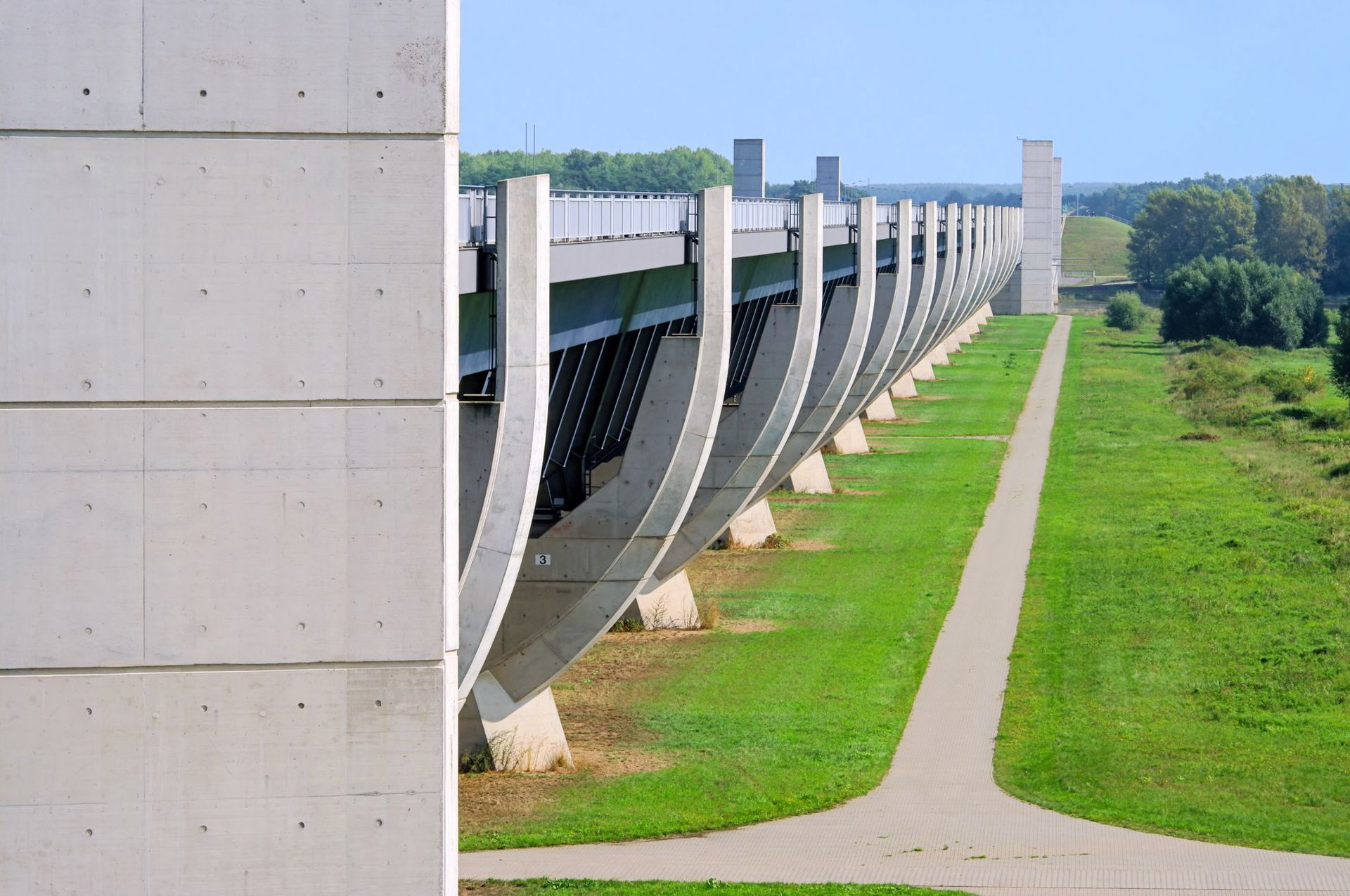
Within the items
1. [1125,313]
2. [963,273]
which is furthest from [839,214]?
[1125,313]

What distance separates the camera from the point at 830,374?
38.6m

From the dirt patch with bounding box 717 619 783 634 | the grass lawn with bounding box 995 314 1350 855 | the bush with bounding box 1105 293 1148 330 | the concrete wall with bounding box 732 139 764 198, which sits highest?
the concrete wall with bounding box 732 139 764 198

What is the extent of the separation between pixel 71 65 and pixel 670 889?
10.1 m

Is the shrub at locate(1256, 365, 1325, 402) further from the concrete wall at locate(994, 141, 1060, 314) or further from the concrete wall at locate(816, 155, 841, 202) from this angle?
the concrete wall at locate(994, 141, 1060, 314)

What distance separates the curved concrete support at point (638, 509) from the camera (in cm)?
2350

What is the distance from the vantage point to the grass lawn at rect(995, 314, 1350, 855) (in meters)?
21.4

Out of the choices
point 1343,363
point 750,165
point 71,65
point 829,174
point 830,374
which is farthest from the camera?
point 1343,363

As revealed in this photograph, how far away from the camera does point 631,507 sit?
79.0 ft

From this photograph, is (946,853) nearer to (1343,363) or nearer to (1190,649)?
(1190,649)

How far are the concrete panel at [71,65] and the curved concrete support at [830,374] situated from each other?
26947 millimetres

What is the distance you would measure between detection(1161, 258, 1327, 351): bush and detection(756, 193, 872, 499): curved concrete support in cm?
9076

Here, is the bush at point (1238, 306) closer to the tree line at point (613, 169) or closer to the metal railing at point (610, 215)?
the tree line at point (613, 169)

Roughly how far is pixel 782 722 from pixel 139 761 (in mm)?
15637

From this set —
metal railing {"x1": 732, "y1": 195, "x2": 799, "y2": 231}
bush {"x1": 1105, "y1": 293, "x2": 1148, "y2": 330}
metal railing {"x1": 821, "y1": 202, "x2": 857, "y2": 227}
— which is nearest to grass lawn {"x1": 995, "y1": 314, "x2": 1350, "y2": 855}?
metal railing {"x1": 732, "y1": 195, "x2": 799, "y2": 231}
